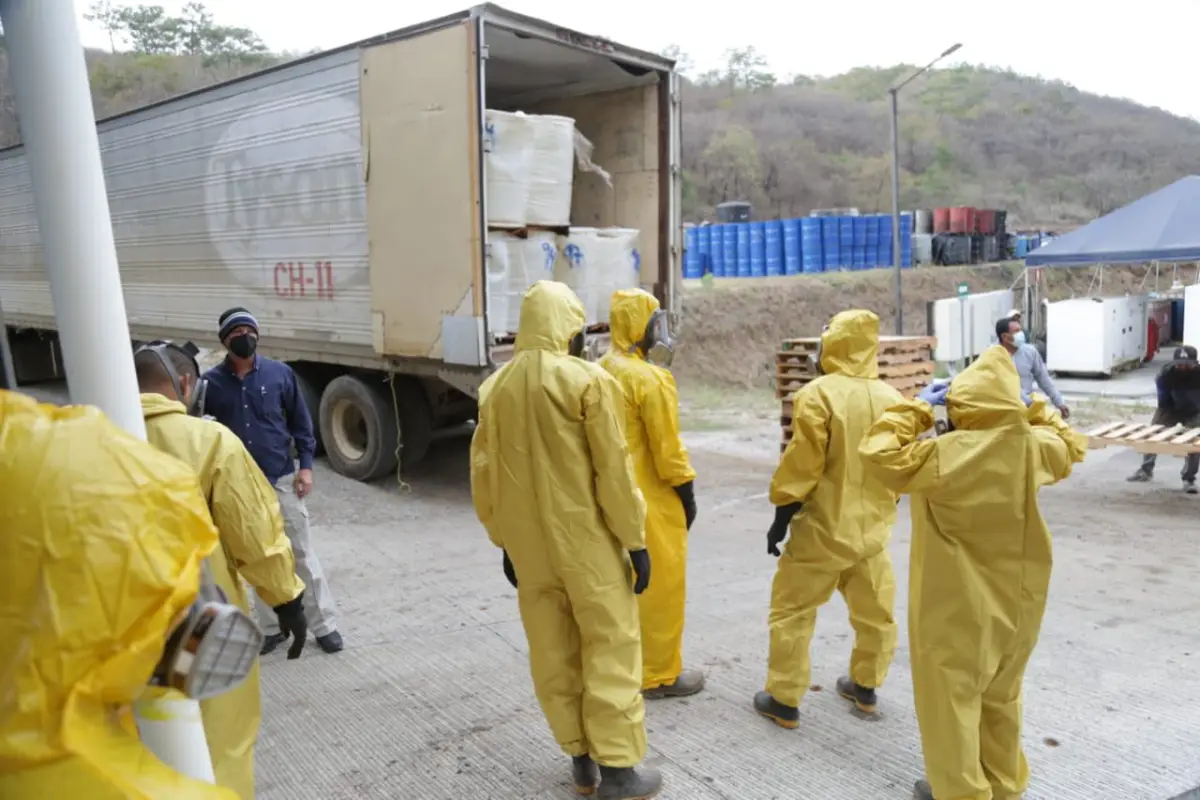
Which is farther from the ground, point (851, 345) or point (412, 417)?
point (851, 345)

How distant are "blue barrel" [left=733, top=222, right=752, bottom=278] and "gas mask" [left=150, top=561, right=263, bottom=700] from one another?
23309mm

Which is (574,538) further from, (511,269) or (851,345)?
(511,269)

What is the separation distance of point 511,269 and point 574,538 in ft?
14.4

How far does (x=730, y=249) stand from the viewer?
2402cm

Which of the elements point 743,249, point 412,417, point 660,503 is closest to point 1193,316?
point 743,249

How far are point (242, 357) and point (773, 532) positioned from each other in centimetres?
278

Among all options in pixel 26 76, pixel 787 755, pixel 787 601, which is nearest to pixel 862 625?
pixel 787 601

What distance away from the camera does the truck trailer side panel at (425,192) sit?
678 cm

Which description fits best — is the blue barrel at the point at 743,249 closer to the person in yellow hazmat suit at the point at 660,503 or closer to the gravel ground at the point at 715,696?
the gravel ground at the point at 715,696

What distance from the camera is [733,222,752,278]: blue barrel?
23.7 meters

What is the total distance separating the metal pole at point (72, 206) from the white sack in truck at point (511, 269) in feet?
16.6

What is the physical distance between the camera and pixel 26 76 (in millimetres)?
1823

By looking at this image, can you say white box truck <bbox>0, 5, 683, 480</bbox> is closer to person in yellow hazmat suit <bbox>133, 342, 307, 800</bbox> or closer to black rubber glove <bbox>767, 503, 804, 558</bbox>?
black rubber glove <bbox>767, 503, 804, 558</bbox>

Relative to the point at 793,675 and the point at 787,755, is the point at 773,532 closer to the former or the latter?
the point at 793,675
